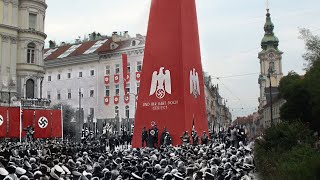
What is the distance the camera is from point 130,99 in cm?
6562

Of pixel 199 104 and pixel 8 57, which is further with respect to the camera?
pixel 8 57

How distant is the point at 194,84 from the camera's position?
3431 centimetres

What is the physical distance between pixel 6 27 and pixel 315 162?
42953 mm

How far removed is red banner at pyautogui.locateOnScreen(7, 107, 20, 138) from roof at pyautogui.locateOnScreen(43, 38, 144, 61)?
110 ft

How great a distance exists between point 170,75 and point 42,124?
10875 millimetres

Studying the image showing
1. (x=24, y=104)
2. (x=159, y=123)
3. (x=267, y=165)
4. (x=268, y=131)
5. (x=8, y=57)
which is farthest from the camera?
(x=8, y=57)

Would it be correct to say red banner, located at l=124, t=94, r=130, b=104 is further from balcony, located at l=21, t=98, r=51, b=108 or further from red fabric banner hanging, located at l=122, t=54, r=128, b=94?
balcony, located at l=21, t=98, r=51, b=108

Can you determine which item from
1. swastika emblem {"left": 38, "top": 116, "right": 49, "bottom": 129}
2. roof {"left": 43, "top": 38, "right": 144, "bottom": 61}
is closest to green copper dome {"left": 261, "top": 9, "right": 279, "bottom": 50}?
roof {"left": 43, "top": 38, "right": 144, "bottom": 61}

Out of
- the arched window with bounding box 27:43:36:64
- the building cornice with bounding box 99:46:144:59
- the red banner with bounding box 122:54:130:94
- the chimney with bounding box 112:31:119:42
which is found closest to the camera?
the arched window with bounding box 27:43:36:64

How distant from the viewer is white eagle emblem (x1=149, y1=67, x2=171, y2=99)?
32938 millimetres

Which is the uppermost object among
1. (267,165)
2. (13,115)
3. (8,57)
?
(8,57)

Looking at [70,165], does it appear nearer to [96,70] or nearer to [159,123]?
[159,123]

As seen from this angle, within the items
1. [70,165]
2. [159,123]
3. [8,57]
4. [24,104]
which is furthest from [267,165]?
[8,57]

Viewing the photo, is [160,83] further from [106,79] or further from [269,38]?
[269,38]
